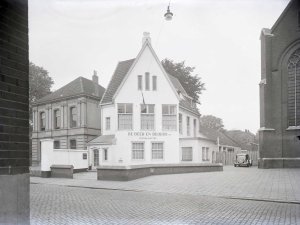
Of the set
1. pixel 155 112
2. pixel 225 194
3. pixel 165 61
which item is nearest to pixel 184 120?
pixel 155 112

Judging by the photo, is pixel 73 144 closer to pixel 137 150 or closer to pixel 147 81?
pixel 137 150

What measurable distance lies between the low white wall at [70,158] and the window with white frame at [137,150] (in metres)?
4.06

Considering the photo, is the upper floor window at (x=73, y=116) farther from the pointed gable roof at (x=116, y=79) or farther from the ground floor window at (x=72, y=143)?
the pointed gable roof at (x=116, y=79)

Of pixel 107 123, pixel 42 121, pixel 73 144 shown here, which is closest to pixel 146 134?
pixel 107 123

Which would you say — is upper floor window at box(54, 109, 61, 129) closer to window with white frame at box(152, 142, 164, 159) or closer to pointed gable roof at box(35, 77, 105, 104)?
pointed gable roof at box(35, 77, 105, 104)

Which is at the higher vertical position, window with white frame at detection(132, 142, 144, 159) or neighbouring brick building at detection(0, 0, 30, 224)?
neighbouring brick building at detection(0, 0, 30, 224)

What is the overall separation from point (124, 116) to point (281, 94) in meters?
13.1

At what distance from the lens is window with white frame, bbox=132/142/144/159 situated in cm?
2840

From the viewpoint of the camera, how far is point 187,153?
31.6m

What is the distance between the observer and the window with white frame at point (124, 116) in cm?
2858

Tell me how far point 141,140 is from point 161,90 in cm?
481

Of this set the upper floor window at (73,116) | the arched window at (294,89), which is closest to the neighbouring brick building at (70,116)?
the upper floor window at (73,116)

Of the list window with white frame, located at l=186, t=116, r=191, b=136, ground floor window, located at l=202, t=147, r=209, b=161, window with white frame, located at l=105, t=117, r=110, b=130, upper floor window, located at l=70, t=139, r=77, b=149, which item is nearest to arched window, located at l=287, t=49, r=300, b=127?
ground floor window, located at l=202, t=147, r=209, b=161

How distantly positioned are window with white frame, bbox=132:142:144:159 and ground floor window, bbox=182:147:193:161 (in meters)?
4.84
